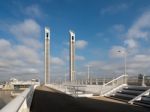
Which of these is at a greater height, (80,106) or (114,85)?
(114,85)

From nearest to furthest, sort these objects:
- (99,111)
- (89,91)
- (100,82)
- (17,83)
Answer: (99,111), (89,91), (100,82), (17,83)

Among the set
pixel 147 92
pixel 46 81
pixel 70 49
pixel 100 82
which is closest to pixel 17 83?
pixel 46 81

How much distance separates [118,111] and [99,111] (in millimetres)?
929

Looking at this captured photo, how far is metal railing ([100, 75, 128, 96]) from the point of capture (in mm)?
28778

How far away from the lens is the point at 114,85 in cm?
2983

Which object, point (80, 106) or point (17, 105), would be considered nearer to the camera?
point (17, 105)

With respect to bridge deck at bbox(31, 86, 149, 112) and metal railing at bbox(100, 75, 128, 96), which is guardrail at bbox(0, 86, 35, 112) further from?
metal railing at bbox(100, 75, 128, 96)

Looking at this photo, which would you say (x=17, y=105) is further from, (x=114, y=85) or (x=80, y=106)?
(x=114, y=85)

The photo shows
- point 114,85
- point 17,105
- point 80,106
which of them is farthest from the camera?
point 114,85

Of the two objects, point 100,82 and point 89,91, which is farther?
point 100,82

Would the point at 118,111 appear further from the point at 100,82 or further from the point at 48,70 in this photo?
the point at 48,70

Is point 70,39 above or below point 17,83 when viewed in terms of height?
above

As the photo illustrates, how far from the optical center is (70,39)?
11506 cm

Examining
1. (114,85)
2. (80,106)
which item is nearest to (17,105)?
(80,106)
